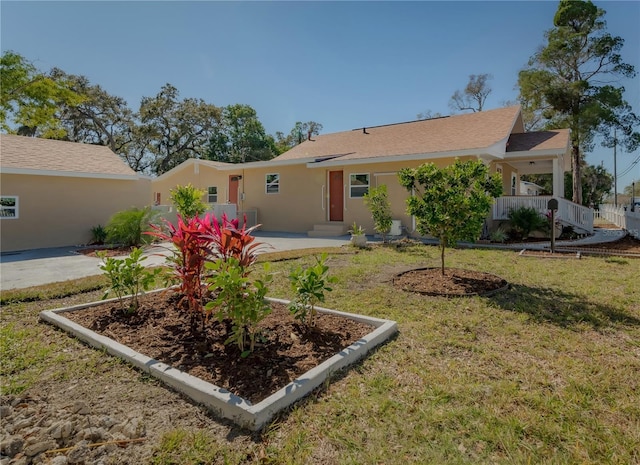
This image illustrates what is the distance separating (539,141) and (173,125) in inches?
1116

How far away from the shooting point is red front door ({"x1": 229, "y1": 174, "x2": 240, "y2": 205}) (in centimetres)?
1724

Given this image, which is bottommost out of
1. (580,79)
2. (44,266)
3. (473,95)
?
(44,266)

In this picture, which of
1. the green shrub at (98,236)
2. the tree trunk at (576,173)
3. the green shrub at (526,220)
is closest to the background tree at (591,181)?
the tree trunk at (576,173)

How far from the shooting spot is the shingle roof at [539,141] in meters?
11.5

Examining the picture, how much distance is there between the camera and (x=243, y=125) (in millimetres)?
33438

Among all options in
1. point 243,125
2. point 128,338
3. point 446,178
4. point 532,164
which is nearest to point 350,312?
point 128,338

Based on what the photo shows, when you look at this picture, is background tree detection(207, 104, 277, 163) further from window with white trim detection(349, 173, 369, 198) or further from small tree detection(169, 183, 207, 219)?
small tree detection(169, 183, 207, 219)

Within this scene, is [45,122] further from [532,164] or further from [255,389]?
[532,164]

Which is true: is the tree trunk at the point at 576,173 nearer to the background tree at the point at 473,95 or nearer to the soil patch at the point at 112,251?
the background tree at the point at 473,95

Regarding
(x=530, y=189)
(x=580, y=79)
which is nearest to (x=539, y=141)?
(x=580, y=79)

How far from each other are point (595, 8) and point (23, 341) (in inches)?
975

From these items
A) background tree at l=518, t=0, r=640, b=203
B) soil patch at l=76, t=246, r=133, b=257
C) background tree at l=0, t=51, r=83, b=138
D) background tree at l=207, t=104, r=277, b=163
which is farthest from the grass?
background tree at l=207, t=104, r=277, b=163

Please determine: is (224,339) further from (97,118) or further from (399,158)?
(97,118)

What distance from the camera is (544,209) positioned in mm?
11016
